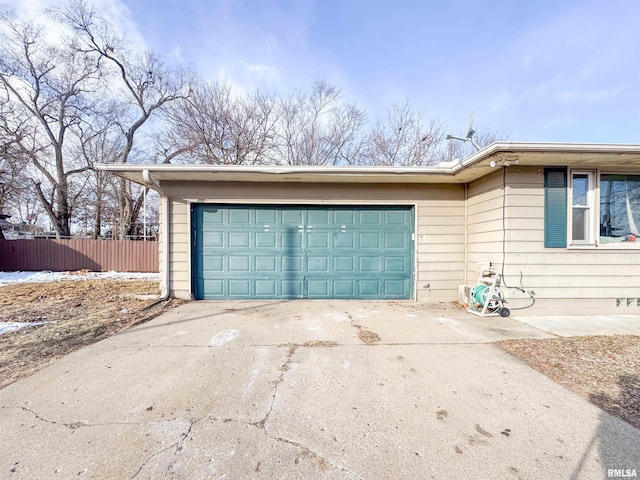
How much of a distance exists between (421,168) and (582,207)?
2643 millimetres

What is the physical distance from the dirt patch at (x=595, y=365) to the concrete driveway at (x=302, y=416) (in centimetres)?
18

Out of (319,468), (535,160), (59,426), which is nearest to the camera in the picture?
(319,468)

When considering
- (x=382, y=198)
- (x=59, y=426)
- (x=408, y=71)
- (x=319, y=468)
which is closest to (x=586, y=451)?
(x=319, y=468)

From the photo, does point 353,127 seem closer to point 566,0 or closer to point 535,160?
point 566,0

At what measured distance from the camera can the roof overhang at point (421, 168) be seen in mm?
3861

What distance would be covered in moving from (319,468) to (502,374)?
79.0 inches

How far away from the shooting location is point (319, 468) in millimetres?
1483

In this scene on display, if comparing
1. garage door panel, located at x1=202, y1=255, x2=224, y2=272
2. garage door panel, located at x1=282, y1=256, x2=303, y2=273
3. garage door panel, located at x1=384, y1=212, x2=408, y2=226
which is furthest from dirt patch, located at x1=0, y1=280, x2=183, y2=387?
garage door panel, located at x1=384, y1=212, x2=408, y2=226

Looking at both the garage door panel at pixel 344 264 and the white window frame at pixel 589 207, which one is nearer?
the white window frame at pixel 589 207

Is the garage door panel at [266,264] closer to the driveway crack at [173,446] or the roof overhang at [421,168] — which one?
the roof overhang at [421,168]

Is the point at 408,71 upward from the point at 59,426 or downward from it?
upward

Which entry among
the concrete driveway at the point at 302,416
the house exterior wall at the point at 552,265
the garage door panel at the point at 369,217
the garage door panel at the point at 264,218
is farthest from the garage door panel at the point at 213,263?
the house exterior wall at the point at 552,265

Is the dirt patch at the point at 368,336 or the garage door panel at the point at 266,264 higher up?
the garage door panel at the point at 266,264

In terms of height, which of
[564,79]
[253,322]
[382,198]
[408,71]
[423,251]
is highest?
[408,71]
